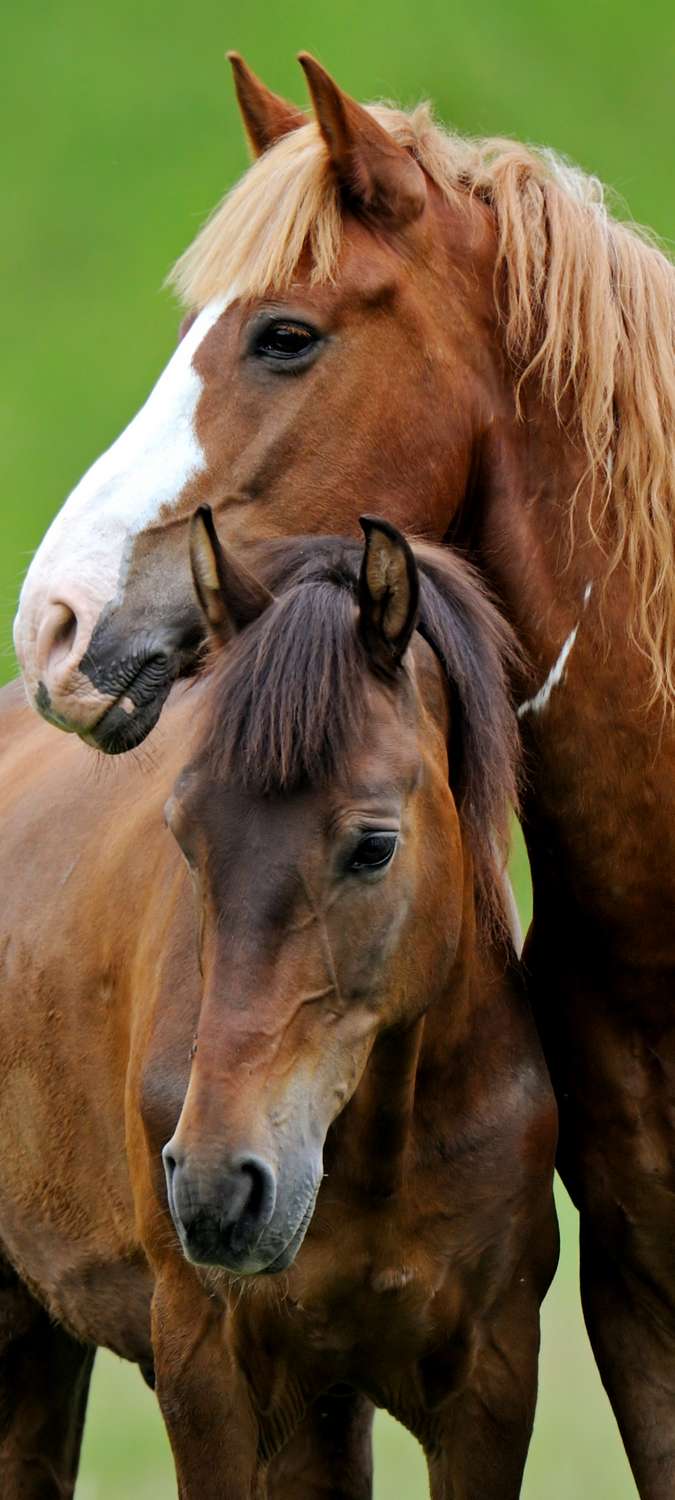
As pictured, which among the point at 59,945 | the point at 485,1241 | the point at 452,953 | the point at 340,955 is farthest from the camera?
the point at 59,945

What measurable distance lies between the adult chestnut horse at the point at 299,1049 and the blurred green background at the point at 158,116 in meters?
12.5

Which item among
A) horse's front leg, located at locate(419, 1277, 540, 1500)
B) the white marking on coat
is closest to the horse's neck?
the white marking on coat

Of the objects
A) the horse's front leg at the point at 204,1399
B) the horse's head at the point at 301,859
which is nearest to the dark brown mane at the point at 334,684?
the horse's head at the point at 301,859

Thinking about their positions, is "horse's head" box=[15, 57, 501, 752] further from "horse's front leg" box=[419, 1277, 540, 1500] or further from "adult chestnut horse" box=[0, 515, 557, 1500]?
"horse's front leg" box=[419, 1277, 540, 1500]

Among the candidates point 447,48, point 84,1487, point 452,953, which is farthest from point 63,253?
point 452,953

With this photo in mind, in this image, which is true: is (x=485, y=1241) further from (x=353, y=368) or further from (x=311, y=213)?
(x=311, y=213)

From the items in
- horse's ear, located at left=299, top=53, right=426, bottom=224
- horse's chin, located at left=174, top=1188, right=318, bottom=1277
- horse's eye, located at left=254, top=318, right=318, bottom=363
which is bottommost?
horse's chin, located at left=174, top=1188, right=318, bottom=1277

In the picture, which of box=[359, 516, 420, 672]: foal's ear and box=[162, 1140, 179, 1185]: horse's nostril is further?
box=[359, 516, 420, 672]: foal's ear

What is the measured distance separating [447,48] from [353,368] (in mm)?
15150

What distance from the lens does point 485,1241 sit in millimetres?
3035

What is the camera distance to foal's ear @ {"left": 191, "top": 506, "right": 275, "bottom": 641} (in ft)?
8.68

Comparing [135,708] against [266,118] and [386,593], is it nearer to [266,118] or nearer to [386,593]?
[386,593]

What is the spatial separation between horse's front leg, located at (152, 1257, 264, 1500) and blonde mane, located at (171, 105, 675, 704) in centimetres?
125

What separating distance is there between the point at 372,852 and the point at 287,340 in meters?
0.88
